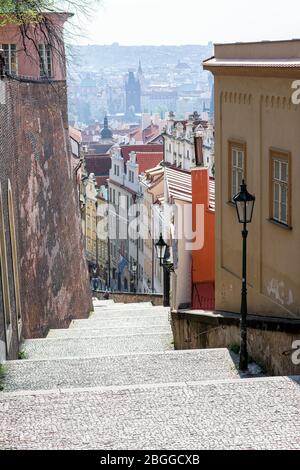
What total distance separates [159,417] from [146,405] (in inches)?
20.2

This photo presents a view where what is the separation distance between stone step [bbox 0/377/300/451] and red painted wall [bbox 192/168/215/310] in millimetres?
9959

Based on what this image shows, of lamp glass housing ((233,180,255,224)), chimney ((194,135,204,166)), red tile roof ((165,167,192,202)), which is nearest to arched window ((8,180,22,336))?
chimney ((194,135,204,166))

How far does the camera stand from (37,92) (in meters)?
21.8

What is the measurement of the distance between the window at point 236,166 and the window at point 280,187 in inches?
50.0

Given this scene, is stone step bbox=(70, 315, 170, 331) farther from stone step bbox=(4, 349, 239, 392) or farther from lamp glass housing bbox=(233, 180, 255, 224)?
lamp glass housing bbox=(233, 180, 255, 224)

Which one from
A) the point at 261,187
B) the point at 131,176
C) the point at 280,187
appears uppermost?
the point at 280,187

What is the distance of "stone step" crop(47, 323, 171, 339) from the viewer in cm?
1847

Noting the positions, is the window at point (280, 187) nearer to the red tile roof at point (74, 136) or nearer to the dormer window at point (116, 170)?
the red tile roof at point (74, 136)

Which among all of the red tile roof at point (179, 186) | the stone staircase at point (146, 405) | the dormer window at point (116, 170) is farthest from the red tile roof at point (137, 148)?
the stone staircase at point (146, 405)

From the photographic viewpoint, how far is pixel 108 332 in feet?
62.2

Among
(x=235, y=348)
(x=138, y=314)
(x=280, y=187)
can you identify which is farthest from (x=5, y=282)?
(x=138, y=314)

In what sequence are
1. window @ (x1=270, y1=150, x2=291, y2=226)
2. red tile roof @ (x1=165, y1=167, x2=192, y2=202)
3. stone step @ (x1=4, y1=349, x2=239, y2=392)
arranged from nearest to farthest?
stone step @ (x1=4, y1=349, x2=239, y2=392) < window @ (x1=270, y1=150, x2=291, y2=226) < red tile roof @ (x1=165, y1=167, x2=192, y2=202)

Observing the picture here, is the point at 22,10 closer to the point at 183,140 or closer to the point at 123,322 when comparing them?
the point at 123,322

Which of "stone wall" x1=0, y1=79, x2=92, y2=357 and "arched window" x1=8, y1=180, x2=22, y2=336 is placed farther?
"stone wall" x1=0, y1=79, x2=92, y2=357
